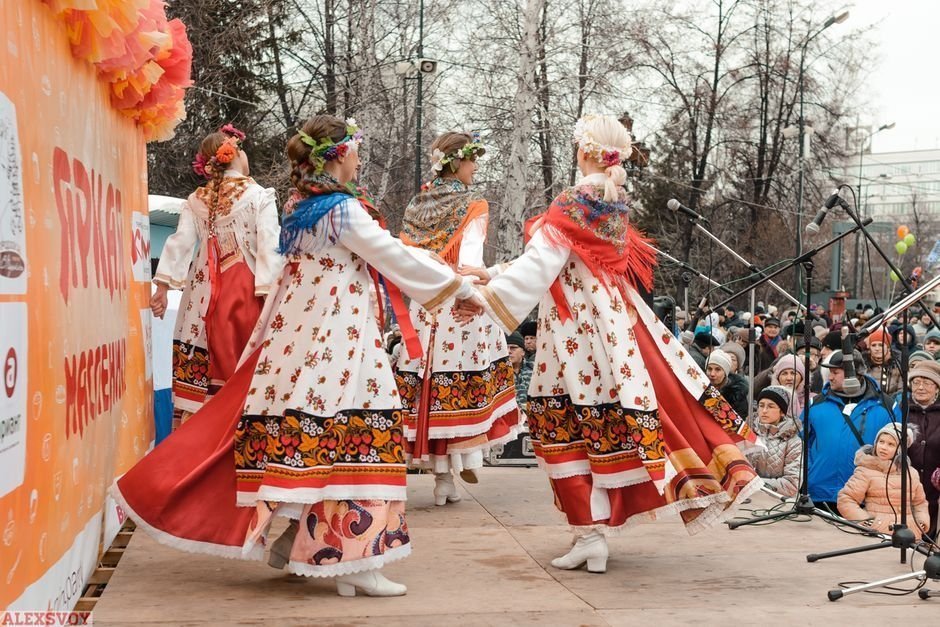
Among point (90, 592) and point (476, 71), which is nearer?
point (90, 592)

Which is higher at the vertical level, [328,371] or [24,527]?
[328,371]

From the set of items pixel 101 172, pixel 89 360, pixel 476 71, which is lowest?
pixel 89 360

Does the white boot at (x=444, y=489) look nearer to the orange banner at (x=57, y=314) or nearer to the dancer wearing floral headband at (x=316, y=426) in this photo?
the orange banner at (x=57, y=314)

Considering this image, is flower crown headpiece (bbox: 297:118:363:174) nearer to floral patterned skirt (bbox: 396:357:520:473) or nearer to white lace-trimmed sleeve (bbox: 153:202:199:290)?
white lace-trimmed sleeve (bbox: 153:202:199:290)

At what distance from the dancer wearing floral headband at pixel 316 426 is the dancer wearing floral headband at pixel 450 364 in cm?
194

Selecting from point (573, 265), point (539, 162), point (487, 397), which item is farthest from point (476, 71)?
point (573, 265)

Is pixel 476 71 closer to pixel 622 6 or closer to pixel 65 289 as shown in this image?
pixel 622 6

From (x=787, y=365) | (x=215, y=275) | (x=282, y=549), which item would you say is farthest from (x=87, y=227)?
(x=787, y=365)

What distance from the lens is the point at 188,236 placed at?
596cm

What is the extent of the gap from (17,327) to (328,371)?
1.30 meters

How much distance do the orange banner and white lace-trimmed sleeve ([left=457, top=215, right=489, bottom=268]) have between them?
5.62 feet

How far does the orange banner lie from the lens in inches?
116

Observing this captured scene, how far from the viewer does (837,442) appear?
6699 mm

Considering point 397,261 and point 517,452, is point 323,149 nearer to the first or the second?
point 397,261
